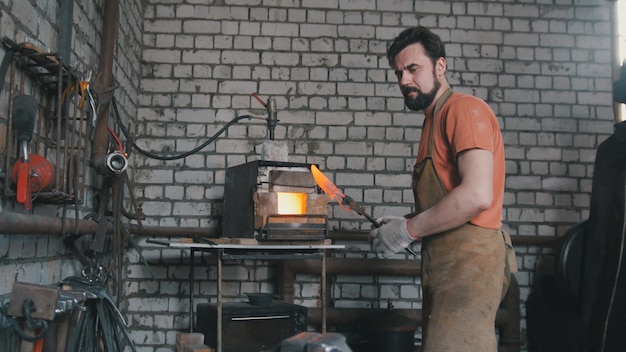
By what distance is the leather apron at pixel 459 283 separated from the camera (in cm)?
213

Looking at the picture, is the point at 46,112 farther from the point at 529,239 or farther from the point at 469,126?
the point at 529,239

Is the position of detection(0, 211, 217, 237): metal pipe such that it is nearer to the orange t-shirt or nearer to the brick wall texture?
the brick wall texture

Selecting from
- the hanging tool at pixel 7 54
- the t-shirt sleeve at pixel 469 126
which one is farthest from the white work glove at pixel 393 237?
the hanging tool at pixel 7 54

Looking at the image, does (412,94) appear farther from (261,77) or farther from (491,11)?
(491,11)

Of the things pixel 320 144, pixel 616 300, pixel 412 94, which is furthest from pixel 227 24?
pixel 616 300

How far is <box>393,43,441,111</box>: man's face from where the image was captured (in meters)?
2.53

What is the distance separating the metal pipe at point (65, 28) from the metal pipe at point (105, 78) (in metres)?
0.34

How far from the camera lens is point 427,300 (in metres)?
2.38

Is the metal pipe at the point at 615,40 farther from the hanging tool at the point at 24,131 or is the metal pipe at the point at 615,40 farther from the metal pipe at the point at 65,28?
the hanging tool at the point at 24,131

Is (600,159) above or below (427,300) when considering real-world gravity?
above

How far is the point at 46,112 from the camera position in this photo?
8.55 feet

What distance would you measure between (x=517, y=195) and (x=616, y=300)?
4.35ft

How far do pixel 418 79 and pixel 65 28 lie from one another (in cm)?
171

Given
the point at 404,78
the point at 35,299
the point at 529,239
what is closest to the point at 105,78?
the point at 404,78
